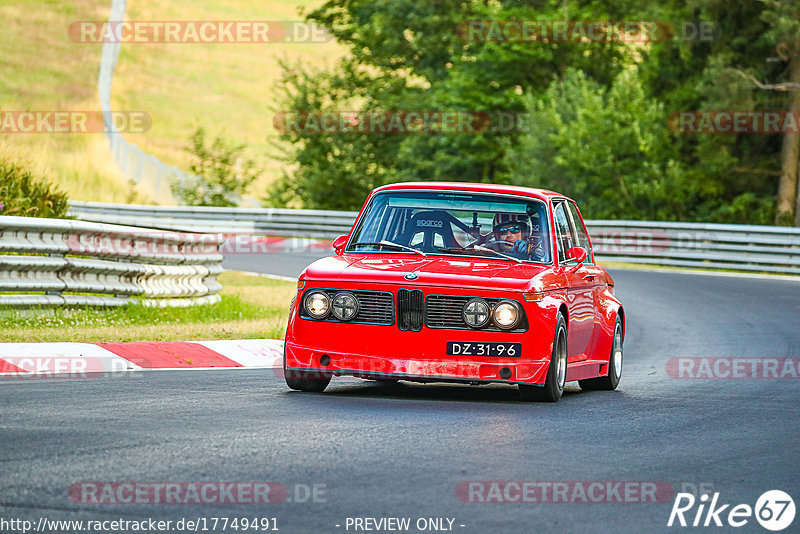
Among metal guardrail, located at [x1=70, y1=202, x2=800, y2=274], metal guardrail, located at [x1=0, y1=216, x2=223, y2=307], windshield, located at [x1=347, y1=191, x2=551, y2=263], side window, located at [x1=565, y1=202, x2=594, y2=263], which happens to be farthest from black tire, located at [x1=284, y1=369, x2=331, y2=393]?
metal guardrail, located at [x1=70, y1=202, x2=800, y2=274]

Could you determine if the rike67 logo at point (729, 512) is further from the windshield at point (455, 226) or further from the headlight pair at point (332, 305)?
the windshield at point (455, 226)

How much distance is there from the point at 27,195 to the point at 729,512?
16.4m

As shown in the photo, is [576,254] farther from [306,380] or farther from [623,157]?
[623,157]

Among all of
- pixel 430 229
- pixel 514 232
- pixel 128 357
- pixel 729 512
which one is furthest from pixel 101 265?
pixel 729 512

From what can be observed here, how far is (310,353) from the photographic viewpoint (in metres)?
10.1

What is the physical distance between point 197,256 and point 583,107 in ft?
78.8

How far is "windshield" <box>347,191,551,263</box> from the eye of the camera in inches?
433

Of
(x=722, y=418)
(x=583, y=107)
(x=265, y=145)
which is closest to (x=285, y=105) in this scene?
(x=583, y=107)

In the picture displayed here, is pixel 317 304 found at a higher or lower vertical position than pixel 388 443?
higher

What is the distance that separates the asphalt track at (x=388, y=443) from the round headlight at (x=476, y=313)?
62 centimetres

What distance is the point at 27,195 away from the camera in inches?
827

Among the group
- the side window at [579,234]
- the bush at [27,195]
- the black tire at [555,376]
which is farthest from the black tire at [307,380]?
the bush at [27,195]

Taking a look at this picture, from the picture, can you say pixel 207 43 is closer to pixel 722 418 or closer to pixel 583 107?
pixel 583 107

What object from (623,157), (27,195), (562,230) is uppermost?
(562,230)
